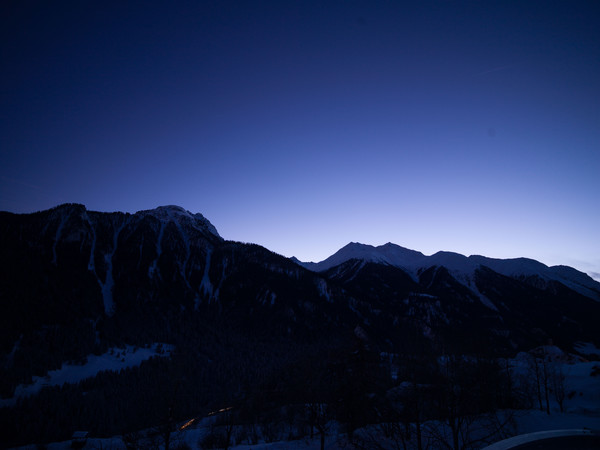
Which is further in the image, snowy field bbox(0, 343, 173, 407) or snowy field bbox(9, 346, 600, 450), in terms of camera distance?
snowy field bbox(0, 343, 173, 407)

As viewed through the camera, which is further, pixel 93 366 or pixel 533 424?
pixel 93 366

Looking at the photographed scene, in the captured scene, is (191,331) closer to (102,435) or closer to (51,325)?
(51,325)

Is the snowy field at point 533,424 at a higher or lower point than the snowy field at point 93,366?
higher

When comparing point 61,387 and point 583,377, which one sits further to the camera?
point 61,387

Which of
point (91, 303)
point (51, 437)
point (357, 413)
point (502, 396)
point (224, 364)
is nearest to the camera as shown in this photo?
point (357, 413)

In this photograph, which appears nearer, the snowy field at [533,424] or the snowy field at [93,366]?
the snowy field at [533,424]

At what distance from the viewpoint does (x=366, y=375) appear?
1458 inches

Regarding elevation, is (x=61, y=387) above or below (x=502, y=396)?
below

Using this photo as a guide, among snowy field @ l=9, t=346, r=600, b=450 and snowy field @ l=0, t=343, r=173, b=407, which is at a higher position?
snowy field @ l=9, t=346, r=600, b=450

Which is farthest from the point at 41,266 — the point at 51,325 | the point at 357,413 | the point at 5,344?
the point at 357,413

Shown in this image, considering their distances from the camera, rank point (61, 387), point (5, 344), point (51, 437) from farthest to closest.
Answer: point (5, 344) < point (61, 387) < point (51, 437)

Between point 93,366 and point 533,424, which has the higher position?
point 533,424

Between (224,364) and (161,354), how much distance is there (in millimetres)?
38715

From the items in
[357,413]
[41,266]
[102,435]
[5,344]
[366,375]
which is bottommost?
[102,435]
